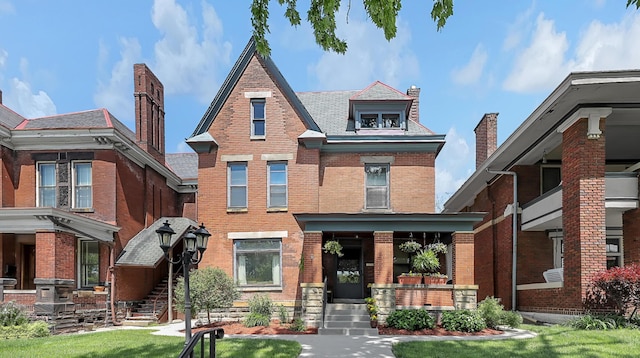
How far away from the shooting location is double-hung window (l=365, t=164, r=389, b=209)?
17438 mm

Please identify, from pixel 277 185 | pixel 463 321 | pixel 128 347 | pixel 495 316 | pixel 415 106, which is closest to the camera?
pixel 128 347

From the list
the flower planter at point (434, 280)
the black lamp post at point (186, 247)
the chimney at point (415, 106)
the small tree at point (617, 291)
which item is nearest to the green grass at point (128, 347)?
the black lamp post at point (186, 247)

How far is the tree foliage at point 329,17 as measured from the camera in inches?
201

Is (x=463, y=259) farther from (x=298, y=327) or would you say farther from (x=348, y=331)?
(x=298, y=327)

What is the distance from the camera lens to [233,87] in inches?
679

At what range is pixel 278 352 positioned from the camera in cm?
939

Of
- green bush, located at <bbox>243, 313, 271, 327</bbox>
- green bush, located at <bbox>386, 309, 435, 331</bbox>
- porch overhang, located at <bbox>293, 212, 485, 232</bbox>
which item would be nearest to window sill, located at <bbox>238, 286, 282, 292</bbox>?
green bush, located at <bbox>243, 313, 271, 327</bbox>

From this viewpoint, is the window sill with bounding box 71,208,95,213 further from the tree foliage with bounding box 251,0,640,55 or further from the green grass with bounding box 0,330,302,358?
the tree foliage with bounding box 251,0,640,55

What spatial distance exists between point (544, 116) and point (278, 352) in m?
10.5

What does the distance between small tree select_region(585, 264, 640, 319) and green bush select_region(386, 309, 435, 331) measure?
4461 mm

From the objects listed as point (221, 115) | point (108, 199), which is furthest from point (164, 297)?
point (221, 115)

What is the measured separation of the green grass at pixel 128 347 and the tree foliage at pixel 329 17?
6694 millimetres

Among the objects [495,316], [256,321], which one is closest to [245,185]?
[256,321]

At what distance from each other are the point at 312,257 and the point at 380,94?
8125 mm
